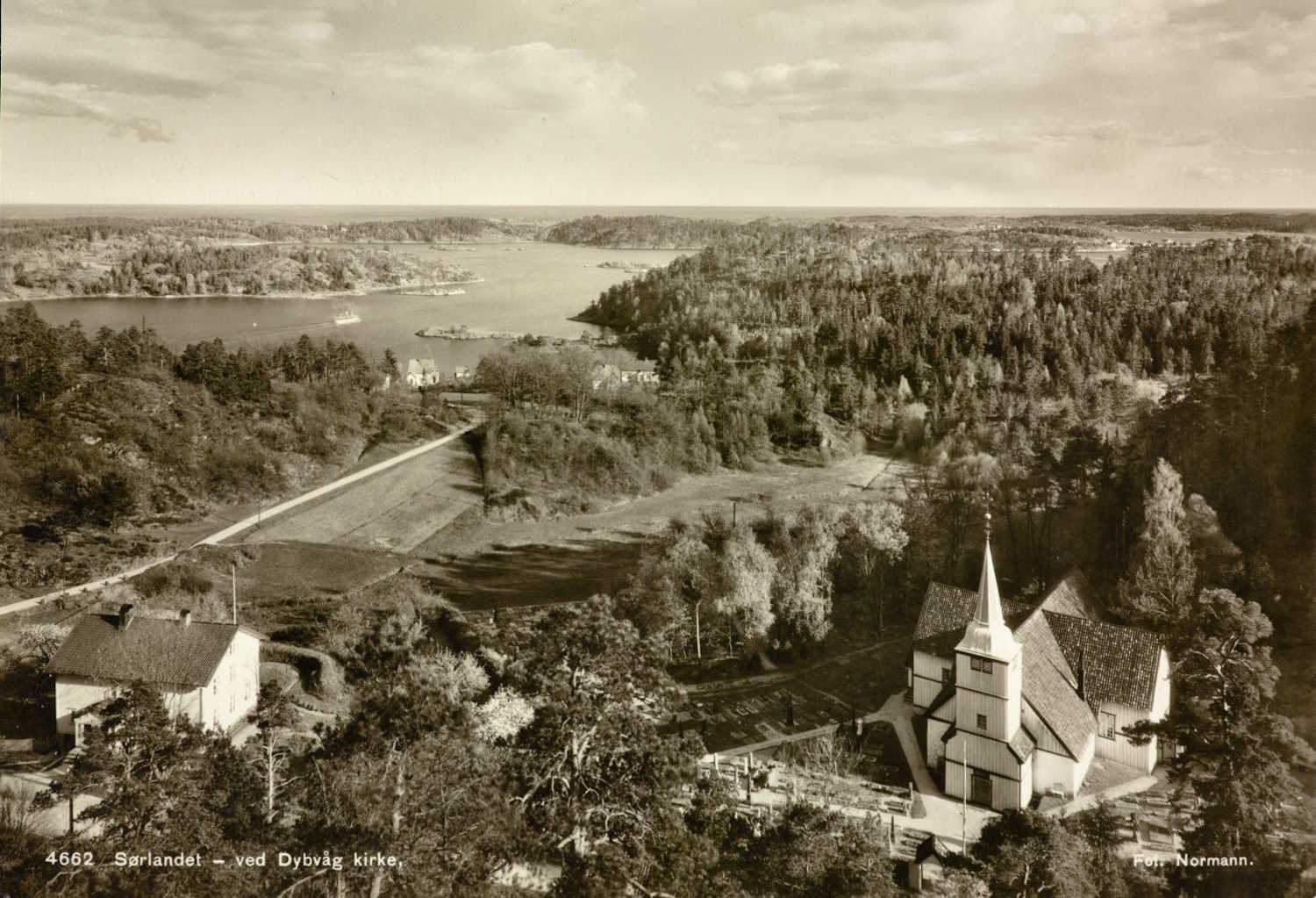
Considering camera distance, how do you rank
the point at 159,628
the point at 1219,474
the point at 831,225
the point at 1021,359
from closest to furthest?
the point at 159,628 → the point at 1219,474 → the point at 1021,359 → the point at 831,225

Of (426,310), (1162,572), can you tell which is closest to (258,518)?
(1162,572)

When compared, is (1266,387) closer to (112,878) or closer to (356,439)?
(112,878)

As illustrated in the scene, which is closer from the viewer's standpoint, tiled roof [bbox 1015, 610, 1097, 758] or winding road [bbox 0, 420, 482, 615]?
tiled roof [bbox 1015, 610, 1097, 758]

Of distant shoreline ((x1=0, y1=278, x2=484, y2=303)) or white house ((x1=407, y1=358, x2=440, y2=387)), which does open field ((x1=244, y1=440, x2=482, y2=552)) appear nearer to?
white house ((x1=407, y1=358, x2=440, y2=387))

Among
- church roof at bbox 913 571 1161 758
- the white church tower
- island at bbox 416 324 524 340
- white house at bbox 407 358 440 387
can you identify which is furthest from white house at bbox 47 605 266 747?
island at bbox 416 324 524 340

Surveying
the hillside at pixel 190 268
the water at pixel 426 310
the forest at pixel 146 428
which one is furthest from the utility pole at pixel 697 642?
the hillside at pixel 190 268

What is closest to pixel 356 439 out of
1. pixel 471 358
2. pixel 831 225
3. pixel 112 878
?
pixel 471 358
